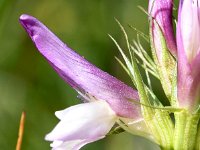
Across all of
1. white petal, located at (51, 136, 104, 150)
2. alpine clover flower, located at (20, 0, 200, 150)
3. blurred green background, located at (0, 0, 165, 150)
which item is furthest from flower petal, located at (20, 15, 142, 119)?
blurred green background, located at (0, 0, 165, 150)

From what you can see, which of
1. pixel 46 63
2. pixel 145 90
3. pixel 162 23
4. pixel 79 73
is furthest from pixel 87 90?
pixel 46 63

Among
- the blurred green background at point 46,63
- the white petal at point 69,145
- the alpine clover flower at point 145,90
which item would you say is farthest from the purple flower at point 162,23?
the blurred green background at point 46,63

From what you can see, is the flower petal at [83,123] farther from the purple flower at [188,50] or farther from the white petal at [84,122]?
the purple flower at [188,50]

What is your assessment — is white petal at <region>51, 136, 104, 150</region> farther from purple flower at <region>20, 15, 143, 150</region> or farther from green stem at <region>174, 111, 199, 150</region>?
green stem at <region>174, 111, 199, 150</region>

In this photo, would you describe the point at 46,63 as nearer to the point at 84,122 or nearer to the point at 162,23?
the point at 162,23

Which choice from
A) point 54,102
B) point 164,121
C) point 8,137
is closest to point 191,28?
point 164,121

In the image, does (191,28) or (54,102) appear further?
(54,102)

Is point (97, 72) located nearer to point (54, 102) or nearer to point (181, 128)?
point (181, 128)

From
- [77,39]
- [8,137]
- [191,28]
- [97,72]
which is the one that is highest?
[191,28]
